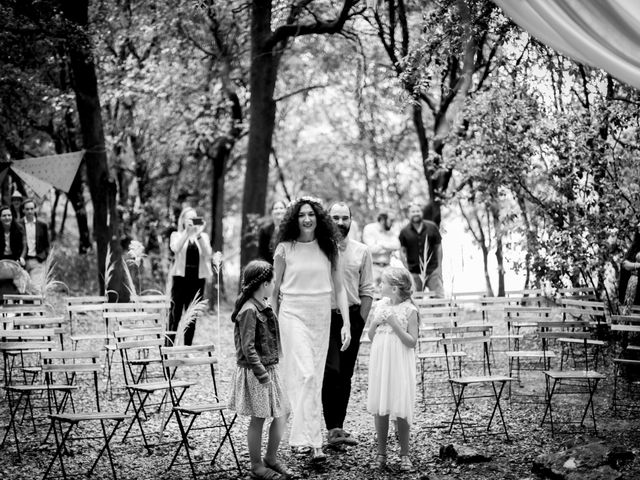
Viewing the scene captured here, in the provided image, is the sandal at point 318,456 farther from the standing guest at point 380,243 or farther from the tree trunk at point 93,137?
the standing guest at point 380,243

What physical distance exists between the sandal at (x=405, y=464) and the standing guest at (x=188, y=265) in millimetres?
5287

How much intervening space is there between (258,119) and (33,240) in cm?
523

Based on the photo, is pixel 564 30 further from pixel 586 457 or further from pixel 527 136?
pixel 527 136

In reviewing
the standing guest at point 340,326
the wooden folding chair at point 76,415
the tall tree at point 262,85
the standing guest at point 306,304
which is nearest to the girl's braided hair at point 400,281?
the standing guest at point 306,304

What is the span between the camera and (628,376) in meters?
10.5

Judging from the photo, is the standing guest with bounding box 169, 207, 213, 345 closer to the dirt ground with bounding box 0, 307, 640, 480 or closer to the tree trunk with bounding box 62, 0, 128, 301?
the dirt ground with bounding box 0, 307, 640, 480

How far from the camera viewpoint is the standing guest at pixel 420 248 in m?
14.5

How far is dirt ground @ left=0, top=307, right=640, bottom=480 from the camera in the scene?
22.6 ft

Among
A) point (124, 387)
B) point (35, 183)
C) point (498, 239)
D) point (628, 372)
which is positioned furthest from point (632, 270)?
point (35, 183)

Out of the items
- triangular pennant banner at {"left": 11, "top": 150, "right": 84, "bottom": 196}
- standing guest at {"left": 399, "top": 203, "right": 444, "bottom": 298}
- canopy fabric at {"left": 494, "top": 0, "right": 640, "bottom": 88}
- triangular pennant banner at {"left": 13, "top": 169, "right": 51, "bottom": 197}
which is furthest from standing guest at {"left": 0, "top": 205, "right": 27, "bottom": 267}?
canopy fabric at {"left": 494, "top": 0, "right": 640, "bottom": 88}

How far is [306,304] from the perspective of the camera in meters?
7.19

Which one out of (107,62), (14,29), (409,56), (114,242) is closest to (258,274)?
(409,56)

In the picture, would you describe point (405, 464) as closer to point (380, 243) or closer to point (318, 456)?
point (318, 456)

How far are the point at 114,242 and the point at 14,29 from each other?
196 inches
